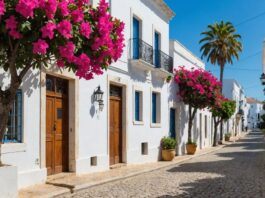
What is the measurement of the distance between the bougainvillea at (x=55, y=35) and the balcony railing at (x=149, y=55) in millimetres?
8529

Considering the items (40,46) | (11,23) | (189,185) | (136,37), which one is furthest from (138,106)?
(11,23)

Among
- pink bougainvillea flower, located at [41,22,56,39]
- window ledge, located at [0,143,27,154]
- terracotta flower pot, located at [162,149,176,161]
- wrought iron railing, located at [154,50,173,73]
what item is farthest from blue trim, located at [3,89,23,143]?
terracotta flower pot, located at [162,149,176,161]

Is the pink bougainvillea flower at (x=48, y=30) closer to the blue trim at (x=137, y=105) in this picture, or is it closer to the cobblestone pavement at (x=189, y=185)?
the cobblestone pavement at (x=189, y=185)

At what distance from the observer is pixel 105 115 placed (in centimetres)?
1384

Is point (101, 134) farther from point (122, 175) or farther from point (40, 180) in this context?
point (40, 180)

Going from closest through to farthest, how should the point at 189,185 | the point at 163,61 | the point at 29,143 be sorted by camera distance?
the point at 29,143 → the point at 189,185 → the point at 163,61

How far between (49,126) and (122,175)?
9.21 feet

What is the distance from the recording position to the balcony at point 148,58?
1620 cm

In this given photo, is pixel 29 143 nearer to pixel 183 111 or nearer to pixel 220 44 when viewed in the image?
pixel 183 111

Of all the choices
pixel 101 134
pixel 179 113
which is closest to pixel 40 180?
pixel 101 134

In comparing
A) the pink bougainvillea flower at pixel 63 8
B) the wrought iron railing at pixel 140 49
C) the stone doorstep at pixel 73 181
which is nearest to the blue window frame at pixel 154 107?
the wrought iron railing at pixel 140 49

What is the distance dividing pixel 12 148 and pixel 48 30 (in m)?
3.98

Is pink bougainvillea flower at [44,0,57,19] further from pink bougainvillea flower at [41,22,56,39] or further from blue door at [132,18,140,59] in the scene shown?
blue door at [132,18,140,59]

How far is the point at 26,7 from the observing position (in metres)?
5.79
